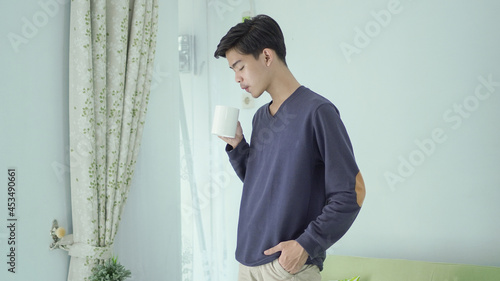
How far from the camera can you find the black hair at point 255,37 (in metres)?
1.33

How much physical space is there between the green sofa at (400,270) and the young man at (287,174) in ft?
3.03

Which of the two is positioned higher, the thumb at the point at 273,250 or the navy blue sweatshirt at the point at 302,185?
the navy blue sweatshirt at the point at 302,185

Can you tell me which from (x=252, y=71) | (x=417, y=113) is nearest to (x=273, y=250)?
(x=252, y=71)

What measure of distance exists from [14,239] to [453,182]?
1731 mm

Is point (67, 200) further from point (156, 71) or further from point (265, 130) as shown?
point (265, 130)

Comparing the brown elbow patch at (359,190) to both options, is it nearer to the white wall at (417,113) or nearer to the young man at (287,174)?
the young man at (287,174)

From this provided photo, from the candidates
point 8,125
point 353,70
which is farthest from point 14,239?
point 353,70

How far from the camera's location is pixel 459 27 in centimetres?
210

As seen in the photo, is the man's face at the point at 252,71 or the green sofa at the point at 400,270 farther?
the green sofa at the point at 400,270

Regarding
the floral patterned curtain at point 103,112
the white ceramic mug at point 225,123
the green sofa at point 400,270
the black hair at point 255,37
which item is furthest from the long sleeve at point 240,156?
the green sofa at point 400,270

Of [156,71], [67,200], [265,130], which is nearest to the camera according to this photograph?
[265,130]

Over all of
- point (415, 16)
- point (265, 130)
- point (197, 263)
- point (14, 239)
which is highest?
point (415, 16)

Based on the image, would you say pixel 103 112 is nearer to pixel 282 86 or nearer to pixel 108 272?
pixel 108 272

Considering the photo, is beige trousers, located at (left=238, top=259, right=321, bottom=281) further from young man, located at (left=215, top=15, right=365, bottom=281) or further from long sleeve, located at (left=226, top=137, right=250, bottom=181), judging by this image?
long sleeve, located at (left=226, top=137, right=250, bottom=181)
